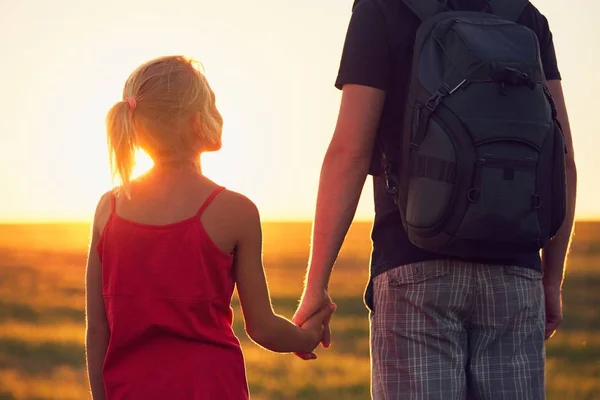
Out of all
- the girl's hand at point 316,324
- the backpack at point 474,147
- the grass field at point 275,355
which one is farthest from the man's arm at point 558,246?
the grass field at point 275,355

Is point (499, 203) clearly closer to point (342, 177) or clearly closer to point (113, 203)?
point (342, 177)

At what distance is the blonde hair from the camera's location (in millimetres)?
3678

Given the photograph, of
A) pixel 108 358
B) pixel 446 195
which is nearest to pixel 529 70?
pixel 446 195

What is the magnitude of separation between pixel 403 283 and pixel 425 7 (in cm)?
89

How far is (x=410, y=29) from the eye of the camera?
387 cm

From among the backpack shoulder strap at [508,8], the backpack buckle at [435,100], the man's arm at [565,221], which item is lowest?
the man's arm at [565,221]

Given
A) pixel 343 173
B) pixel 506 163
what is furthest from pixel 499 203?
pixel 343 173

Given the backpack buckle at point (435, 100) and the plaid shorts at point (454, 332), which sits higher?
the backpack buckle at point (435, 100)

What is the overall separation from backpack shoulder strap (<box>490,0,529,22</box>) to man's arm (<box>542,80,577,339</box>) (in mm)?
325

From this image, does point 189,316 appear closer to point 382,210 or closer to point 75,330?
point 382,210

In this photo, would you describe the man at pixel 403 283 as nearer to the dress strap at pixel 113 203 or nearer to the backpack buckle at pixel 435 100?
the backpack buckle at pixel 435 100

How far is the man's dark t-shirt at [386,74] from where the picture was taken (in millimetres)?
3811

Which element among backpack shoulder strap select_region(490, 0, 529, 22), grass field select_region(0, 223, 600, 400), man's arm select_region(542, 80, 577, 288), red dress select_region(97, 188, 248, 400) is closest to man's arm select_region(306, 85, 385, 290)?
red dress select_region(97, 188, 248, 400)

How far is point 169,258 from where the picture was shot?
3584mm
